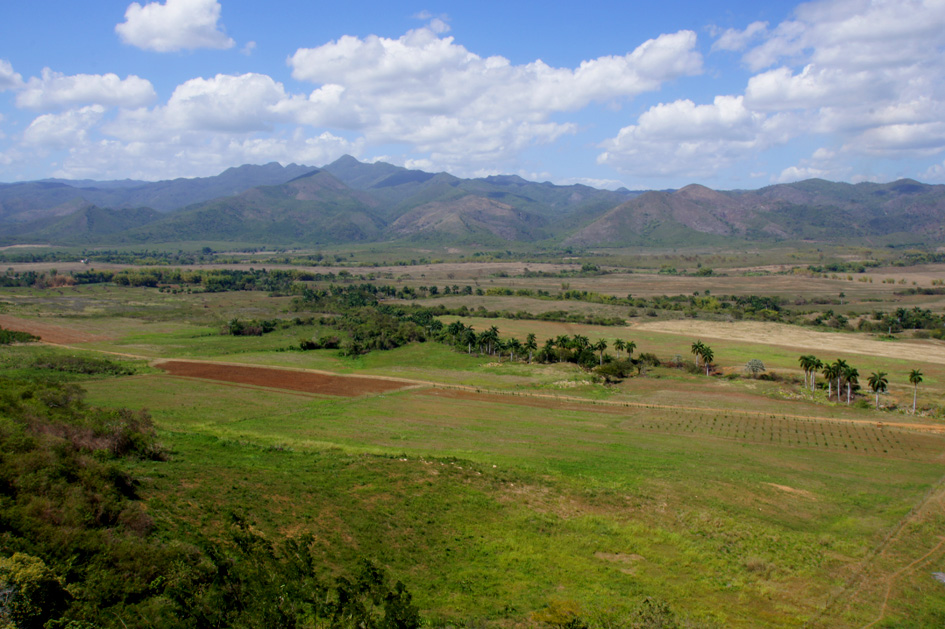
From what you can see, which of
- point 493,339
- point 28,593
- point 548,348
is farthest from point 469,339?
point 28,593

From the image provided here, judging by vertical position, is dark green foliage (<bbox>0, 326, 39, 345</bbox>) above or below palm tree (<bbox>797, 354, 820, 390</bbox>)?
above

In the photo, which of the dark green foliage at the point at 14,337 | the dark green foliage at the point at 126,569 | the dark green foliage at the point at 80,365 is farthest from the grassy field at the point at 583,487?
the dark green foliage at the point at 14,337

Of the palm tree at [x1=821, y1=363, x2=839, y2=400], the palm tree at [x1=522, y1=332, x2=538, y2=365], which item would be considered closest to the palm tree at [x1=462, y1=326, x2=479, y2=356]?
the palm tree at [x1=522, y1=332, x2=538, y2=365]

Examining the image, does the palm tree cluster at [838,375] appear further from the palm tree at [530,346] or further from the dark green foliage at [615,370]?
the palm tree at [530,346]

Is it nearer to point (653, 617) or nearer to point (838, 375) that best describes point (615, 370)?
point (838, 375)

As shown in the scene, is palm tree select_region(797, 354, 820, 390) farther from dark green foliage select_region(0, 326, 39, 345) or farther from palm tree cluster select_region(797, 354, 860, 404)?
dark green foliage select_region(0, 326, 39, 345)

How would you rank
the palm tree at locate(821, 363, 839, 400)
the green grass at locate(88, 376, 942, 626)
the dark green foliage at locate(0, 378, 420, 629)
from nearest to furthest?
1. the dark green foliage at locate(0, 378, 420, 629)
2. the green grass at locate(88, 376, 942, 626)
3. the palm tree at locate(821, 363, 839, 400)

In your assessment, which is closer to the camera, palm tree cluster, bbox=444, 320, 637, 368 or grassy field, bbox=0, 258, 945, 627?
grassy field, bbox=0, 258, 945, 627

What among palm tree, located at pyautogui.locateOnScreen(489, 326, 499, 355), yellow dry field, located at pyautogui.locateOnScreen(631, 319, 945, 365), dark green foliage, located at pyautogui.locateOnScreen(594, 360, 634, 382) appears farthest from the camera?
palm tree, located at pyautogui.locateOnScreen(489, 326, 499, 355)
